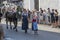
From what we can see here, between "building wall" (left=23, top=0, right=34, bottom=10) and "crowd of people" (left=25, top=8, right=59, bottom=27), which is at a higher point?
"building wall" (left=23, top=0, right=34, bottom=10)

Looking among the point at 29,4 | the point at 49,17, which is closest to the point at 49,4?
the point at 29,4

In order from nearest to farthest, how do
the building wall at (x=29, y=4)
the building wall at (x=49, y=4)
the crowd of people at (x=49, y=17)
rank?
1. the crowd of people at (x=49, y=17)
2. the building wall at (x=49, y=4)
3. the building wall at (x=29, y=4)

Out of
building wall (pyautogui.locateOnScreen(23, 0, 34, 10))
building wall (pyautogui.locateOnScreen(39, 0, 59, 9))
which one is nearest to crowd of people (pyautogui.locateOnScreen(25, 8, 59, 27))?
building wall (pyautogui.locateOnScreen(39, 0, 59, 9))

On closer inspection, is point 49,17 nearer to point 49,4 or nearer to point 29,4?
point 49,4

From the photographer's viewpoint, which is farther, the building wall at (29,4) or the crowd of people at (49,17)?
the building wall at (29,4)

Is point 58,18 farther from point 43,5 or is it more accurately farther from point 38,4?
point 38,4

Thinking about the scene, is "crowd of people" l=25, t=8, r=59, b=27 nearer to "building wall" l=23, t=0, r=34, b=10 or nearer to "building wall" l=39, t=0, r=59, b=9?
"building wall" l=39, t=0, r=59, b=9

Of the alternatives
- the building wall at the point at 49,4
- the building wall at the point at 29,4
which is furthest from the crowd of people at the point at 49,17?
the building wall at the point at 29,4

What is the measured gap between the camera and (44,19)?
3064 centimetres

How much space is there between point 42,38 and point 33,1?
2146cm

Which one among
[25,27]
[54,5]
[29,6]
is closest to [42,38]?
[25,27]

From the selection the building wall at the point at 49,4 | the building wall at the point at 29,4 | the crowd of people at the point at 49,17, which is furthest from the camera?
the building wall at the point at 29,4

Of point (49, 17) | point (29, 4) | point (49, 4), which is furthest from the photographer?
point (29, 4)

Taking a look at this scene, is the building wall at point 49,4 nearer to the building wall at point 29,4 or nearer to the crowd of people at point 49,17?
the crowd of people at point 49,17
